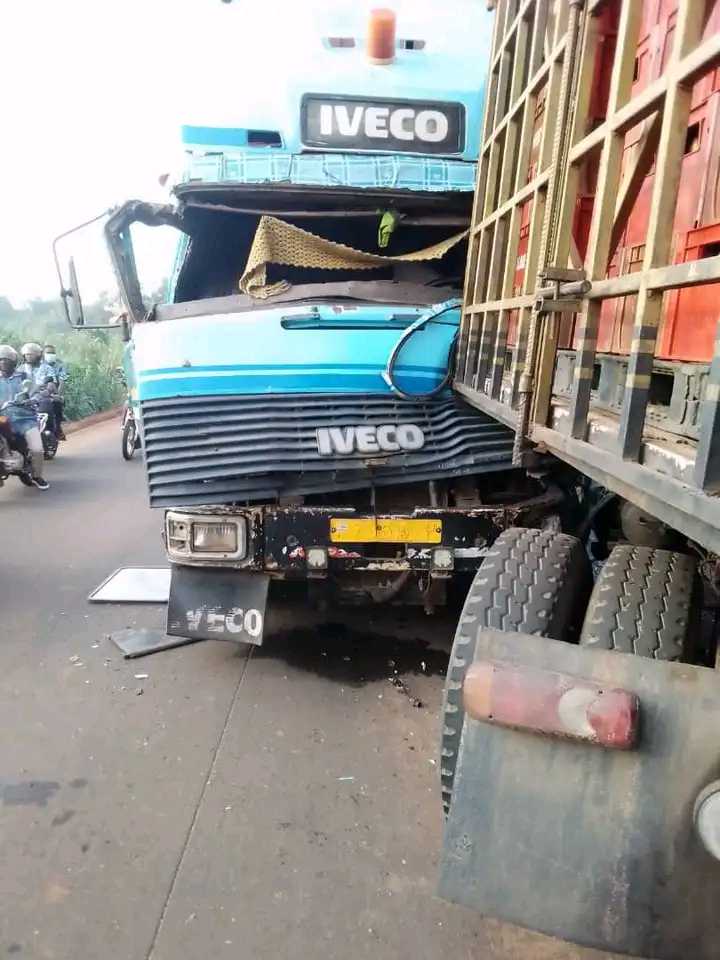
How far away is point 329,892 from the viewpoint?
218cm

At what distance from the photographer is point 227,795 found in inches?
103

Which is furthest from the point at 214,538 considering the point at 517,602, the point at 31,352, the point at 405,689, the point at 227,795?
the point at 31,352

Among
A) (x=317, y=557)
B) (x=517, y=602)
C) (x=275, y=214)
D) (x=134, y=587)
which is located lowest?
(x=134, y=587)

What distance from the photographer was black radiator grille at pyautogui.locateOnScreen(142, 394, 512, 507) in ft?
9.50

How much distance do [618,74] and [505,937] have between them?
2303 mm

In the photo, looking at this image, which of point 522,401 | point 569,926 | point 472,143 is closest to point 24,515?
point 472,143

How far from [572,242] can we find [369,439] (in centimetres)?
132

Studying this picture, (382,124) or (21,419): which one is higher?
(382,124)

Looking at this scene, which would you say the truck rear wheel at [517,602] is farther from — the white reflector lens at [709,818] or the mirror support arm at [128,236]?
the mirror support arm at [128,236]

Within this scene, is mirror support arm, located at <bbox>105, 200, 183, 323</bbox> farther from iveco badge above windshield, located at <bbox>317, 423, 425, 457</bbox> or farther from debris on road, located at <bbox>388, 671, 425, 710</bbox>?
debris on road, located at <bbox>388, 671, 425, 710</bbox>

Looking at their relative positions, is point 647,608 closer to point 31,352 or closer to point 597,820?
point 597,820

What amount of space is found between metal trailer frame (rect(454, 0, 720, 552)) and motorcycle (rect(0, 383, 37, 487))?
604cm

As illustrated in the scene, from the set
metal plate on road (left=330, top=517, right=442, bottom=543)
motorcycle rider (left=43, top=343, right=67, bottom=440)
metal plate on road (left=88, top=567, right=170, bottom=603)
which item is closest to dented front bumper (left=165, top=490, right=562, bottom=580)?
metal plate on road (left=330, top=517, right=442, bottom=543)

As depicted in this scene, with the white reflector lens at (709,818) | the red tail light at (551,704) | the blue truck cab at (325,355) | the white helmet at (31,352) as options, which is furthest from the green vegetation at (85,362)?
the white reflector lens at (709,818)
